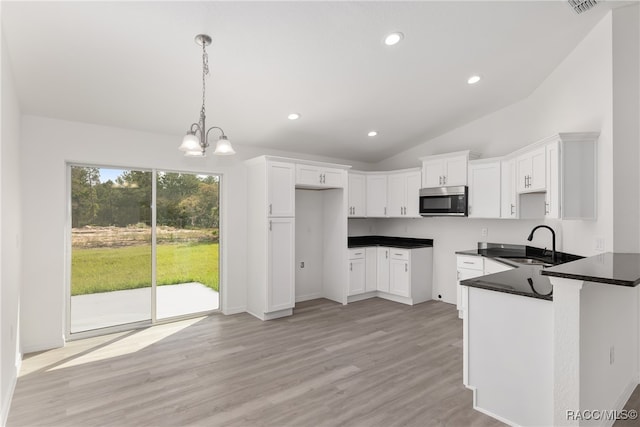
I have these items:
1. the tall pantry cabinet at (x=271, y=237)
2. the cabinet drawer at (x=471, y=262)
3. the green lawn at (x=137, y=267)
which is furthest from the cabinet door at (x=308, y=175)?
the cabinet drawer at (x=471, y=262)

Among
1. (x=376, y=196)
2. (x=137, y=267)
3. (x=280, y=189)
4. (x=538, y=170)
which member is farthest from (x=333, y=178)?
(x=137, y=267)

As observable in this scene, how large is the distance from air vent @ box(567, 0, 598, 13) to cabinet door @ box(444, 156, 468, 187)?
2.40 meters

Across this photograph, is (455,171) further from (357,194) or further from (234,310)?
(234,310)

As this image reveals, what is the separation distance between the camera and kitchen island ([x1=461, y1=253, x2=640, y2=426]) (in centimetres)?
199

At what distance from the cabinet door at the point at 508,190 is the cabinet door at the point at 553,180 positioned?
976 millimetres

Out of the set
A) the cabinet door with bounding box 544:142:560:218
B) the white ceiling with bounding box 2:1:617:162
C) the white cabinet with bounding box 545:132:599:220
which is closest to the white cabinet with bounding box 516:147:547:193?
the cabinet door with bounding box 544:142:560:218

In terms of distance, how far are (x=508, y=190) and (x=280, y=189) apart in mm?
3165

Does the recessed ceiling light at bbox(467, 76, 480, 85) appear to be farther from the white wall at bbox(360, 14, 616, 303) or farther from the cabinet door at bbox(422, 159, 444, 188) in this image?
the cabinet door at bbox(422, 159, 444, 188)

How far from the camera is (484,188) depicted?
16.0 feet

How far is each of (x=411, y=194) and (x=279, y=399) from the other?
4.05 meters

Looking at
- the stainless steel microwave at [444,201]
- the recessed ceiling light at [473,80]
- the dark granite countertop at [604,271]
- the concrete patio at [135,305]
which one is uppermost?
the recessed ceiling light at [473,80]

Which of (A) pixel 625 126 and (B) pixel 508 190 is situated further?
(B) pixel 508 190

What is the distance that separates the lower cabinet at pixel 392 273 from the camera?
18.1 feet

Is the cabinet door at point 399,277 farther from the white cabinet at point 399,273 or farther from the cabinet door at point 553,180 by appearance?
the cabinet door at point 553,180
